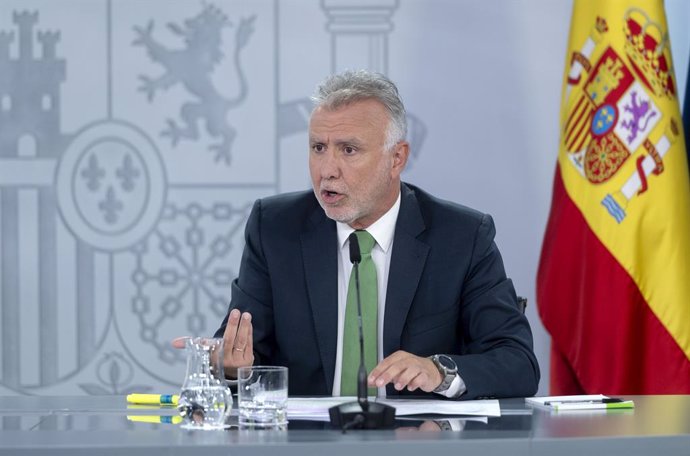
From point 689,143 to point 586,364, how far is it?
3.26ft

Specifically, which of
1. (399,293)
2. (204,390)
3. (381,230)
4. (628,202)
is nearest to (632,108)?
(628,202)

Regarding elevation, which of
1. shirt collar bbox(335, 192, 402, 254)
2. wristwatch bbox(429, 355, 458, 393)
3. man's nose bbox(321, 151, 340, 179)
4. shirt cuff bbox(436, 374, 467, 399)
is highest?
man's nose bbox(321, 151, 340, 179)

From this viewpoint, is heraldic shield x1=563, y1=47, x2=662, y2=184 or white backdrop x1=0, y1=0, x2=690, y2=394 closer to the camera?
heraldic shield x1=563, y1=47, x2=662, y2=184

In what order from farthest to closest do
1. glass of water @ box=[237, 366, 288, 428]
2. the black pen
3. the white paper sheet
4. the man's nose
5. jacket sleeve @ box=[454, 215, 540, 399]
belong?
1. the man's nose
2. jacket sleeve @ box=[454, 215, 540, 399]
3. the black pen
4. the white paper sheet
5. glass of water @ box=[237, 366, 288, 428]

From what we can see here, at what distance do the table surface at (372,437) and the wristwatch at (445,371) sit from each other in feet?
0.85

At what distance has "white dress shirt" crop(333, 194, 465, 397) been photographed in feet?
9.32

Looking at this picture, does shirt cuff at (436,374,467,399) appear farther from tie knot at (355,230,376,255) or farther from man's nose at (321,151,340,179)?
man's nose at (321,151,340,179)

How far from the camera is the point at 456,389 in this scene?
2498 mm

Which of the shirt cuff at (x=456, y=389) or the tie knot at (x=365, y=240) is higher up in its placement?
the tie knot at (x=365, y=240)

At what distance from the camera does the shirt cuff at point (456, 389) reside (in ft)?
8.16

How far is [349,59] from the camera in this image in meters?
4.42

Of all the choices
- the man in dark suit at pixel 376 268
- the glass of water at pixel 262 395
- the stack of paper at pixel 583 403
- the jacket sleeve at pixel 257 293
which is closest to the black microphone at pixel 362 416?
the glass of water at pixel 262 395

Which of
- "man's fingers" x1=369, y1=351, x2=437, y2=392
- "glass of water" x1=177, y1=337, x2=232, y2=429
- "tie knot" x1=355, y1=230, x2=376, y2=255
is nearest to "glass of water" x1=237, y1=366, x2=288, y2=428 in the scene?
"glass of water" x1=177, y1=337, x2=232, y2=429

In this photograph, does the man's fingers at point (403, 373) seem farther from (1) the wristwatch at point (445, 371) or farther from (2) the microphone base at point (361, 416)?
(2) the microphone base at point (361, 416)
